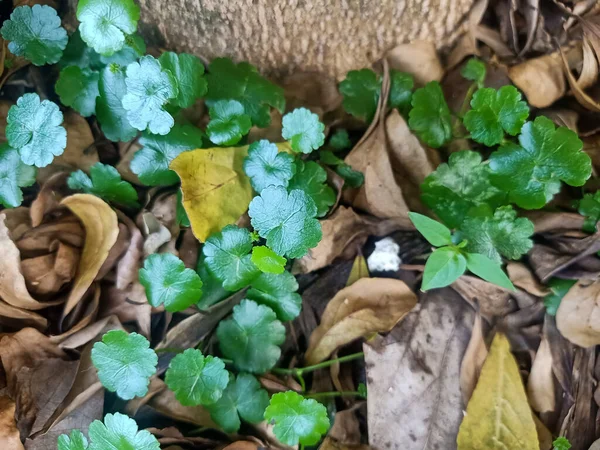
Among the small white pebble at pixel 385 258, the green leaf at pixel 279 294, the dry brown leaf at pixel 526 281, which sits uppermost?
the dry brown leaf at pixel 526 281

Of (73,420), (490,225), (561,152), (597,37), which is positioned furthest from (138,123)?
(597,37)

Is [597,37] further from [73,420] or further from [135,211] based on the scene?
→ [73,420]

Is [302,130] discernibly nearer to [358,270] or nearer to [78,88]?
[358,270]

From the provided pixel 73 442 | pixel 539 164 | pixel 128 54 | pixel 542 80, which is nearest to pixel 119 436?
pixel 73 442

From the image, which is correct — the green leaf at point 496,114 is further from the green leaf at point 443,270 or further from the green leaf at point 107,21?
the green leaf at point 107,21

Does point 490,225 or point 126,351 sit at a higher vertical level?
point 490,225

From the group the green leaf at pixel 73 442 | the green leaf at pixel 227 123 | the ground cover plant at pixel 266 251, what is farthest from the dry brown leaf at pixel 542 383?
the green leaf at pixel 73 442
